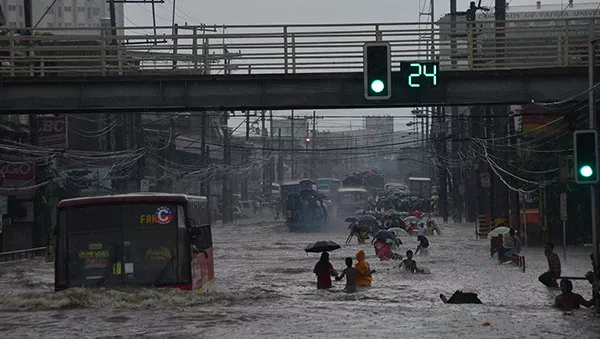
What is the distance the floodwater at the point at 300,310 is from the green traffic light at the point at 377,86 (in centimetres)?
471

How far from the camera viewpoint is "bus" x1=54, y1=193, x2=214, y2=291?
19.2m

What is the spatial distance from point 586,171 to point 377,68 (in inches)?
200

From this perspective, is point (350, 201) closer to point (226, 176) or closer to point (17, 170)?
point (226, 176)

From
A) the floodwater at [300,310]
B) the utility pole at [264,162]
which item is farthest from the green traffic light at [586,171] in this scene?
the utility pole at [264,162]

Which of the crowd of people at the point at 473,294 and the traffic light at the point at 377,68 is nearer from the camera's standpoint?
the crowd of people at the point at 473,294

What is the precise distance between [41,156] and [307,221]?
25.8m

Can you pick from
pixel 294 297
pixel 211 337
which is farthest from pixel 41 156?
pixel 211 337

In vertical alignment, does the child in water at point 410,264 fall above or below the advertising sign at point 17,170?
below

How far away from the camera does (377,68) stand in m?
20.9

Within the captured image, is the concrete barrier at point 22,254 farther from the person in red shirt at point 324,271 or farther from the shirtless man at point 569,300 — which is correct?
the shirtless man at point 569,300

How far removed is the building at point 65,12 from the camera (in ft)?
493

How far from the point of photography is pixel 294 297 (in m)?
24.8

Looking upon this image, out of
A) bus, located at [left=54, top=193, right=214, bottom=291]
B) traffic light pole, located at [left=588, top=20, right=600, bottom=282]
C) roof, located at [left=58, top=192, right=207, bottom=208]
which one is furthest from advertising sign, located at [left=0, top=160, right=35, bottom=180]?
traffic light pole, located at [left=588, top=20, right=600, bottom=282]

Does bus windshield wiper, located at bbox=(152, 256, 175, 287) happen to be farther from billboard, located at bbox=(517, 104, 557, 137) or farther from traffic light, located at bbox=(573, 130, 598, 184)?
billboard, located at bbox=(517, 104, 557, 137)
